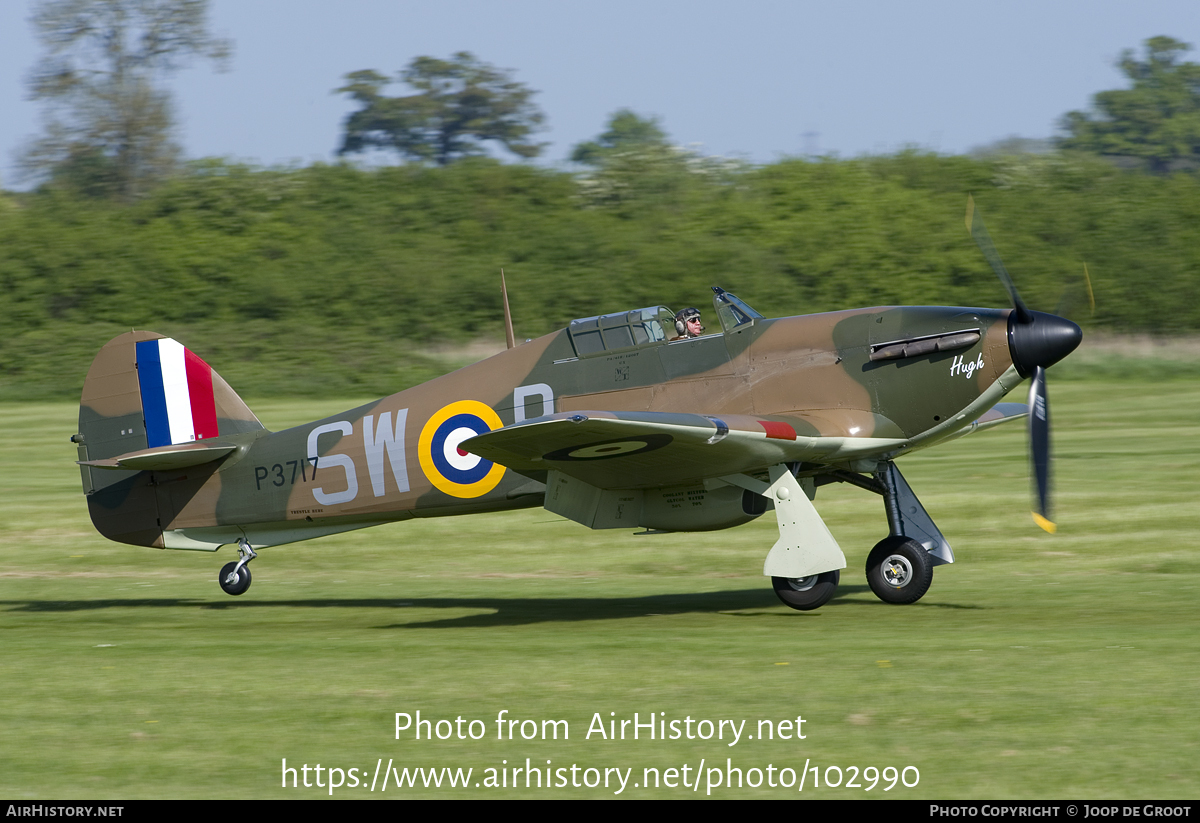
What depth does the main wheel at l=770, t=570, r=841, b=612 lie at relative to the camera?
1038 cm

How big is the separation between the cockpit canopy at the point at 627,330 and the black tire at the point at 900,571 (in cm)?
226

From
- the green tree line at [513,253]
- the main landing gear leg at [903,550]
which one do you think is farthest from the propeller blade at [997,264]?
the green tree line at [513,253]

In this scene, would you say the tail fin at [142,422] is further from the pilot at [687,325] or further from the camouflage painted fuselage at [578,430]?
the pilot at [687,325]

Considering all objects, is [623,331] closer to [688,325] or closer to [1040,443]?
[688,325]

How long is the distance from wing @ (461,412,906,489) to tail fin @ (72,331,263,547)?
404cm

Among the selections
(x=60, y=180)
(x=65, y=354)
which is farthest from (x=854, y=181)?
(x=60, y=180)

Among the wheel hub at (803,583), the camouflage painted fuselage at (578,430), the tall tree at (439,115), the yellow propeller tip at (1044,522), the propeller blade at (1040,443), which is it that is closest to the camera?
the yellow propeller tip at (1044,522)

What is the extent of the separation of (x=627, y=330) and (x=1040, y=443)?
351 cm

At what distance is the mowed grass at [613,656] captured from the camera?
6.04m

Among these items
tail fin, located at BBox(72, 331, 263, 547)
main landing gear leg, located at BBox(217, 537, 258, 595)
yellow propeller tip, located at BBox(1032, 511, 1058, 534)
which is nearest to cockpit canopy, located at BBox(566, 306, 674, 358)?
yellow propeller tip, located at BBox(1032, 511, 1058, 534)

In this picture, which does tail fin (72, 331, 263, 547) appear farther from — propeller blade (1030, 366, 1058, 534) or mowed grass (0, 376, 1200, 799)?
propeller blade (1030, 366, 1058, 534)

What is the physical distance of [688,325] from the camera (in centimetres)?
1134

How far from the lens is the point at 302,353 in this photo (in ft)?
124

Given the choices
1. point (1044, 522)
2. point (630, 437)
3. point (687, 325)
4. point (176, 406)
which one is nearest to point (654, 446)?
point (630, 437)
